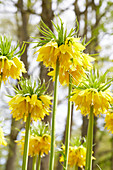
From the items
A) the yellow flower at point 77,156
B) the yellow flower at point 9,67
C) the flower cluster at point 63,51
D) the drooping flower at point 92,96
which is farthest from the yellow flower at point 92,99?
the yellow flower at point 77,156

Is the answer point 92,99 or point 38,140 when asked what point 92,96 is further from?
point 38,140

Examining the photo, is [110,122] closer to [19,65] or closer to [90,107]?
[90,107]

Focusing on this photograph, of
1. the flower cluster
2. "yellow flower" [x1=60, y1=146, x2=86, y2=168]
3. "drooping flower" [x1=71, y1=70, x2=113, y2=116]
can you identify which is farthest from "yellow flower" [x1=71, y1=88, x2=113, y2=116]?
"yellow flower" [x1=60, y1=146, x2=86, y2=168]

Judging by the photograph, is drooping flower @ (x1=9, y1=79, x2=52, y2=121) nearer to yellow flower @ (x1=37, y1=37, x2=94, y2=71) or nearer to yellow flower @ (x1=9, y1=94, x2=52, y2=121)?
yellow flower @ (x1=9, y1=94, x2=52, y2=121)

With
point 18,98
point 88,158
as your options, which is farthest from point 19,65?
point 88,158

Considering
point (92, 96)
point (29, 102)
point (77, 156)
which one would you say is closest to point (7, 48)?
point (29, 102)

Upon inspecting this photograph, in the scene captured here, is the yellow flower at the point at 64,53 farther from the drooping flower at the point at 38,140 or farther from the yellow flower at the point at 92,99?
the drooping flower at the point at 38,140
